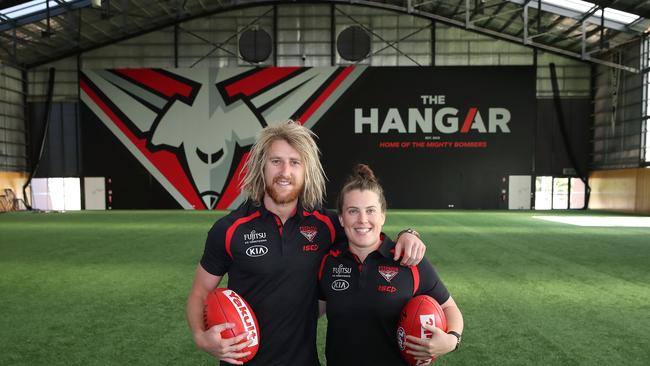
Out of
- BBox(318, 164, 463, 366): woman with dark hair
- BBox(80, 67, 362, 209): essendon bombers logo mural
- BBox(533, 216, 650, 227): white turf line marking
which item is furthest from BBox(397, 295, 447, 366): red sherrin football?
BBox(80, 67, 362, 209): essendon bombers logo mural

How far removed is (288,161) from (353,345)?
970 millimetres

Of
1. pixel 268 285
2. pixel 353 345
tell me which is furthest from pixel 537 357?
pixel 268 285

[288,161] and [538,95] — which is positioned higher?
[538,95]

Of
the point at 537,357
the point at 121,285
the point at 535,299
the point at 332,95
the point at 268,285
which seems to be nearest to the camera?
the point at 268,285

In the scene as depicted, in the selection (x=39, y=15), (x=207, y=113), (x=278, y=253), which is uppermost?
(x=39, y=15)

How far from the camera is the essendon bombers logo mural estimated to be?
23625 mm

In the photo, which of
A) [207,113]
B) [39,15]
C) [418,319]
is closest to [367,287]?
[418,319]

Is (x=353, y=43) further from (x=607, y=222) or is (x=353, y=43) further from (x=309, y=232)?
(x=309, y=232)

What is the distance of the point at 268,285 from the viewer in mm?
2242

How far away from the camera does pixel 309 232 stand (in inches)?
91.7

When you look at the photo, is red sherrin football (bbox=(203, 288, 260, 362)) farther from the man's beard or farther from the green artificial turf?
the green artificial turf

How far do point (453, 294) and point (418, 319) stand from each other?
161 inches

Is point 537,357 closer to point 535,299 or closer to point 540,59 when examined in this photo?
point 535,299

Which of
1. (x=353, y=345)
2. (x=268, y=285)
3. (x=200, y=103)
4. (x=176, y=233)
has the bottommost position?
(x=176, y=233)
